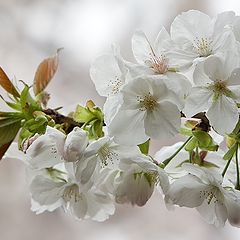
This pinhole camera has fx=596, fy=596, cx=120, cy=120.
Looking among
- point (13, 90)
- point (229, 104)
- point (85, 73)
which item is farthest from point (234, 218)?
point (85, 73)

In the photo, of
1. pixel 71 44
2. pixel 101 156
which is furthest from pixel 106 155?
pixel 71 44

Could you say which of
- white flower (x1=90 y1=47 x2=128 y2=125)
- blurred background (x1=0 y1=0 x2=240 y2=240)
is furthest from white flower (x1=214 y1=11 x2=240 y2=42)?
blurred background (x1=0 y1=0 x2=240 y2=240)

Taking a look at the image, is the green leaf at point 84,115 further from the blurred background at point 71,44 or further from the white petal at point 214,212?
the blurred background at point 71,44

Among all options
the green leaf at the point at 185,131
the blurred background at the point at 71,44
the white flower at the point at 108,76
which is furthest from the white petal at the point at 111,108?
the blurred background at the point at 71,44

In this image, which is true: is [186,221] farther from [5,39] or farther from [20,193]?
[5,39]

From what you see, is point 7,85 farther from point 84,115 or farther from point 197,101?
point 197,101

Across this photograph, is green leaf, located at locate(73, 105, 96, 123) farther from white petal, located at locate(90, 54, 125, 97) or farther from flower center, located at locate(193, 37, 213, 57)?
flower center, located at locate(193, 37, 213, 57)
